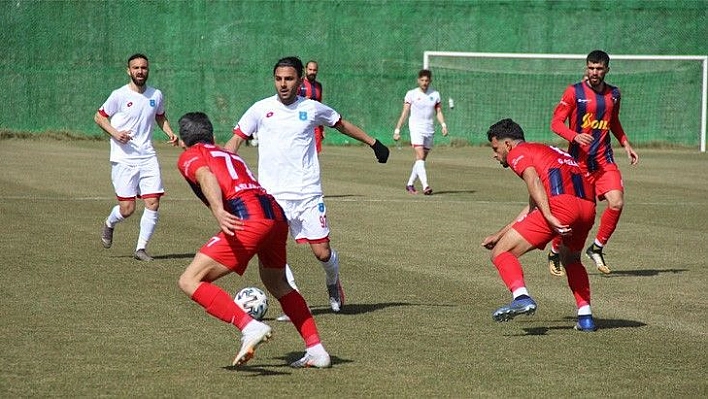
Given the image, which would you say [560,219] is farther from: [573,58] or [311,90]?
[573,58]

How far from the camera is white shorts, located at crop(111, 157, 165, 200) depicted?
14.6 metres

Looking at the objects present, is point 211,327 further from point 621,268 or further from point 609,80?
point 609,80

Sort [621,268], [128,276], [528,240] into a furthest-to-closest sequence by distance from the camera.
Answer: [621,268]
[128,276]
[528,240]

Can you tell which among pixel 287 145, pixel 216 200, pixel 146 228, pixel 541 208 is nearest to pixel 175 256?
pixel 146 228

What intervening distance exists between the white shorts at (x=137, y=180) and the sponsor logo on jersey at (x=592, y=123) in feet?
15.7

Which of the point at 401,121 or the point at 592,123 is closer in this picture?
the point at 592,123

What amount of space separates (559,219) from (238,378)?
3029mm

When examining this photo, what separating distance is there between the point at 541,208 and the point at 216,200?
107 inches

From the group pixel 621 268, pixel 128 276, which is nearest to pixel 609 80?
pixel 621 268

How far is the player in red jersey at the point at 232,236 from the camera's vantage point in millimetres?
7973

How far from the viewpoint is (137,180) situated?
579 inches

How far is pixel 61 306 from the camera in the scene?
35.4 feet

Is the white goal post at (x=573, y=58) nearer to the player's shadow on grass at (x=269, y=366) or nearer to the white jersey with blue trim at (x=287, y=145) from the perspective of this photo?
the white jersey with blue trim at (x=287, y=145)

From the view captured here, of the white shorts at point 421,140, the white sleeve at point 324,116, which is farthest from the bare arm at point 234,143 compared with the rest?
the white shorts at point 421,140
